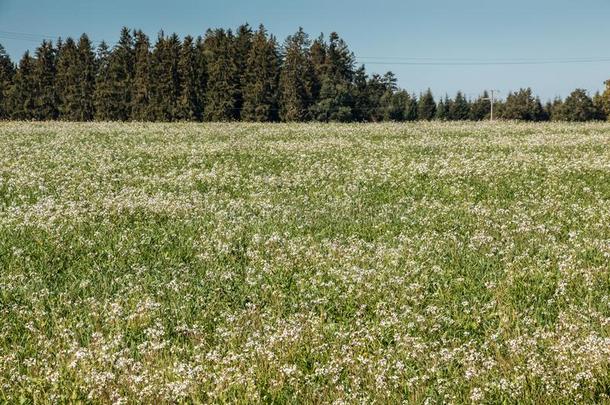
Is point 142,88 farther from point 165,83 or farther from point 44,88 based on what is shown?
point 44,88

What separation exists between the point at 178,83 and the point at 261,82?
12.7m

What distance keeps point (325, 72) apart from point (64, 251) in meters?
102

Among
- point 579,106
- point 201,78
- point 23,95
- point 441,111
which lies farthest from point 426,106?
point 23,95

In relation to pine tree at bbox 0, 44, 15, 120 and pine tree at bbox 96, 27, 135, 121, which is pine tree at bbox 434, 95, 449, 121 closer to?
pine tree at bbox 96, 27, 135, 121

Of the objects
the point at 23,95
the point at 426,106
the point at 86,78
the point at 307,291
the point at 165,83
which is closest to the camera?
the point at 307,291

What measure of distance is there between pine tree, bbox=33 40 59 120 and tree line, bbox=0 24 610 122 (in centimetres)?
16

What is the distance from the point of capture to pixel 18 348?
22.2 feet

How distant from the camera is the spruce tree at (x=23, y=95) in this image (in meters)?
100

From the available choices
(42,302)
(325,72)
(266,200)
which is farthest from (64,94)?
(42,302)

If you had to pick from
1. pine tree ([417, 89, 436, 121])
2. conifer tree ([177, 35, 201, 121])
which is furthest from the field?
pine tree ([417, 89, 436, 121])

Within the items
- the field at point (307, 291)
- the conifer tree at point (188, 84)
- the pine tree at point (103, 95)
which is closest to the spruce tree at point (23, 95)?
the pine tree at point (103, 95)

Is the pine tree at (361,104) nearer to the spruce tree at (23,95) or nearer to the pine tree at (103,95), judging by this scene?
the pine tree at (103,95)

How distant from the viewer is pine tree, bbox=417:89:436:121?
142250 mm

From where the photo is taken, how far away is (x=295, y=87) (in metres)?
95.6
